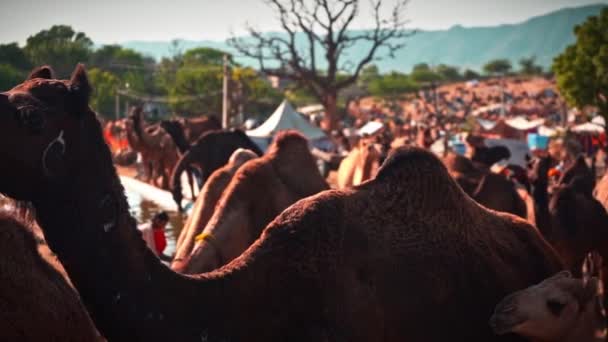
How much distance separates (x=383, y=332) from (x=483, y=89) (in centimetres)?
10122

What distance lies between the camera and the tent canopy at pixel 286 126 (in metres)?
21.7

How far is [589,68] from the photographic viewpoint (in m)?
28.0

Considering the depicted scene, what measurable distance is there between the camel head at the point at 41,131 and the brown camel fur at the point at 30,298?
0.81 m

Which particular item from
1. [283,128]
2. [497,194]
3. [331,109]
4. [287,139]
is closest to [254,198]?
[287,139]

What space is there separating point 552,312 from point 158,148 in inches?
749

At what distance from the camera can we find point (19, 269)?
13.5ft

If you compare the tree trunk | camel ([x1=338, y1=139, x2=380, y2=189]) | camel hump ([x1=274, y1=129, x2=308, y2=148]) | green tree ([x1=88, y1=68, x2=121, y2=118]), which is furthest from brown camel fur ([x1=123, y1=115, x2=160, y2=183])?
green tree ([x1=88, y1=68, x2=121, y2=118])

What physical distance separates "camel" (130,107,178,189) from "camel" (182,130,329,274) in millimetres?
13875

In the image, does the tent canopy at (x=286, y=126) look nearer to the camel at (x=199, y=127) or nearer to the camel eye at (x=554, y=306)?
the camel at (x=199, y=127)

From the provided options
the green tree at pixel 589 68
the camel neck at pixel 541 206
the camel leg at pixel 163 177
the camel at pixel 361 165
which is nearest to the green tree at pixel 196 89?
the green tree at pixel 589 68

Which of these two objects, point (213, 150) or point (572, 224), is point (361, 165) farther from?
point (572, 224)

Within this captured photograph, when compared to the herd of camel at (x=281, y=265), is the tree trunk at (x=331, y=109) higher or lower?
lower

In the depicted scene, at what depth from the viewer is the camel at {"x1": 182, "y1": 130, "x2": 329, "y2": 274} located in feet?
21.5

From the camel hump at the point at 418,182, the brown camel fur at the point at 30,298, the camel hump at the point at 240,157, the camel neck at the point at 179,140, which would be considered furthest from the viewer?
the camel neck at the point at 179,140
